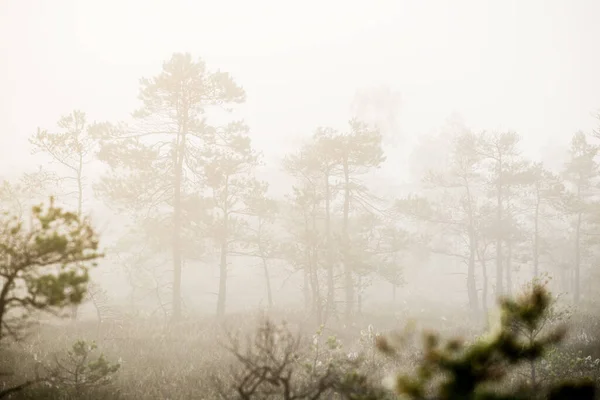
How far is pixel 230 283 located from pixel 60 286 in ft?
125


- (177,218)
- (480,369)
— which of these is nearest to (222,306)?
(177,218)

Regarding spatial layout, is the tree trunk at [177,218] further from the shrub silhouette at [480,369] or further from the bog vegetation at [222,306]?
the shrub silhouette at [480,369]

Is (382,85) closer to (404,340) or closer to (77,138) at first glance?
(77,138)

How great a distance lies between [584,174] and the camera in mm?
24000

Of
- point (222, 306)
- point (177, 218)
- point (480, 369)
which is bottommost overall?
point (222, 306)

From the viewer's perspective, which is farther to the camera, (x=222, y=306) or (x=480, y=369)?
(x=222, y=306)

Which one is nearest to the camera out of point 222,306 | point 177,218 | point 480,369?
point 480,369

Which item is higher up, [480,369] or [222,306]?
[480,369]

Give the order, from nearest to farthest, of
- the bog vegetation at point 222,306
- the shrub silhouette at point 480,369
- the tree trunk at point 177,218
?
the shrub silhouette at point 480,369 < the bog vegetation at point 222,306 < the tree trunk at point 177,218

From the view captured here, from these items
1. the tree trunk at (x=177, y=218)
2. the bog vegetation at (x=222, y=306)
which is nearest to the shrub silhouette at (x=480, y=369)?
the bog vegetation at (x=222, y=306)

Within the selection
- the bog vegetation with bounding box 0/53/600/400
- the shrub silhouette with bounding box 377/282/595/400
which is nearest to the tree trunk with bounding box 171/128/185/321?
the bog vegetation with bounding box 0/53/600/400

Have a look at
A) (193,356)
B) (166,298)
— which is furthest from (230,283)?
(193,356)

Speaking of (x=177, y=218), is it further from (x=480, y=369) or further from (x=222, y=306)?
(x=480, y=369)

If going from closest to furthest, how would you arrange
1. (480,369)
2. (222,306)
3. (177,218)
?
(480,369)
(177,218)
(222,306)
